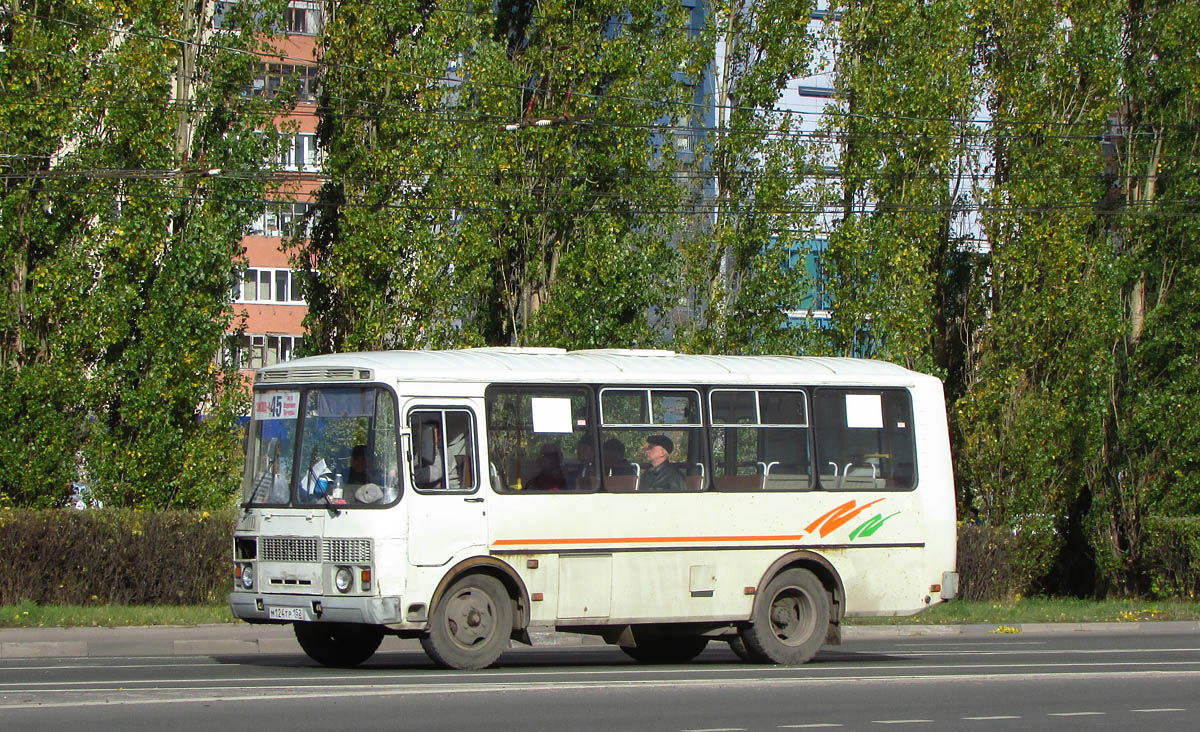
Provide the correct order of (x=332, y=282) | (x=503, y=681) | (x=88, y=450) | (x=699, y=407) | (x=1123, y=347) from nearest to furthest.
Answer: (x=503, y=681) < (x=699, y=407) < (x=88, y=450) < (x=332, y=282) < (x=1123, y=347)

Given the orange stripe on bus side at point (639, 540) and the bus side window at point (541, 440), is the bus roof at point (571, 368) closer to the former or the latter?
the bus side window at point (541, 440)

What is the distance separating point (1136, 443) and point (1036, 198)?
527cm

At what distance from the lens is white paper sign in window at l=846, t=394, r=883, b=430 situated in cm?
1734

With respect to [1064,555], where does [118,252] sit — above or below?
above

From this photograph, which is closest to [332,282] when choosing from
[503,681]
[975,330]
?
[975,330]

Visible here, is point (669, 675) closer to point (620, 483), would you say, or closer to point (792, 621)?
point (620, 483)

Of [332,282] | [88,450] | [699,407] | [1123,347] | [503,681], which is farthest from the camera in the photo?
[1123,347]

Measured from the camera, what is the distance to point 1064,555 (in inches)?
1389

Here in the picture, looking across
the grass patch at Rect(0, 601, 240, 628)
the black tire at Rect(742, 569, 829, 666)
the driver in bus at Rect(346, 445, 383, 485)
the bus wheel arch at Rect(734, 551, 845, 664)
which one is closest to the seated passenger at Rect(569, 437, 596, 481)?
the driver in bus at Rect(346, 445, 383, 485)

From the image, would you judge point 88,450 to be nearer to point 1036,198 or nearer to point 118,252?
point 118,252

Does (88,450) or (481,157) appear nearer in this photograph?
(88,450)

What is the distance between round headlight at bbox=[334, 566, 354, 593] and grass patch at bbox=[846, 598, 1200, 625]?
11368 millimetres

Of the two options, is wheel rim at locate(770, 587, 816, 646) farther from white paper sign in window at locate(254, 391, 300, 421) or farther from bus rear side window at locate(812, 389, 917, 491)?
white paper sign in window at locate(254, 391, 300, 421)

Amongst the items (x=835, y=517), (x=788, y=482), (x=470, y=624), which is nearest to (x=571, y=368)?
(x=788, y=482)
